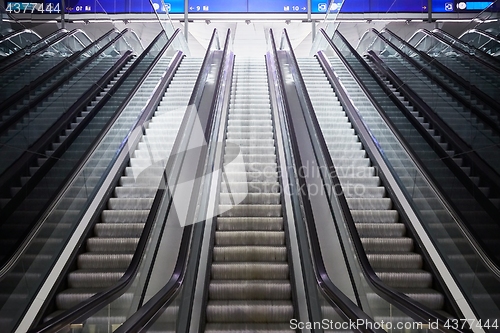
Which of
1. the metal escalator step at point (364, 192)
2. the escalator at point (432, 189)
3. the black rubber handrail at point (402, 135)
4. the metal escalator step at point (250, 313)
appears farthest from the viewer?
the metal escalator step at point (364, 192)

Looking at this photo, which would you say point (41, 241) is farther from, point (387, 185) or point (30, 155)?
point (387, 185)

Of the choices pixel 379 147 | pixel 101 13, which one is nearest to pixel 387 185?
pixel 379 147

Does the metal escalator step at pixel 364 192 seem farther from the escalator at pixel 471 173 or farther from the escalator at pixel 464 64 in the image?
the escalator at pixel 464 64

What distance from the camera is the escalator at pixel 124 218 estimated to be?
4738 millimetres

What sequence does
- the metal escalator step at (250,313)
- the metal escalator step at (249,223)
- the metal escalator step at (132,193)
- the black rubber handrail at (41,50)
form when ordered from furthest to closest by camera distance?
the metal escalator step at (132,193)
the metal escalator step at (249,223)
the black rubber handrail at (41,50)
the metal escalator step at (250,313)

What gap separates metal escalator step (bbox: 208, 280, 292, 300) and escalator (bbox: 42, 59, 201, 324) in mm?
953

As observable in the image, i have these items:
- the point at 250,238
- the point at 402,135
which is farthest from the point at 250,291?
the point at 402,135

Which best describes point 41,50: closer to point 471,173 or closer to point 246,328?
point 246,328

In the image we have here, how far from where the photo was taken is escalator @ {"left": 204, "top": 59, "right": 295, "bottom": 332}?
4402 millimetres

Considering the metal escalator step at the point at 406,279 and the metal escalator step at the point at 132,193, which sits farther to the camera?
the metal escalator step at the point at 132,193

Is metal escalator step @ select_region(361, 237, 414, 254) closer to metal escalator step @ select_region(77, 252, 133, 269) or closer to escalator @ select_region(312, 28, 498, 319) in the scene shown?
escalator @ select_region(312, 28, 498, 319)

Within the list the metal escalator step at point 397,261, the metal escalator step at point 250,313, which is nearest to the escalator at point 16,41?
the metal escalator step at point 250,313

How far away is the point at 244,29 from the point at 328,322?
15.1 m

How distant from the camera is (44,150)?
5.29 m
